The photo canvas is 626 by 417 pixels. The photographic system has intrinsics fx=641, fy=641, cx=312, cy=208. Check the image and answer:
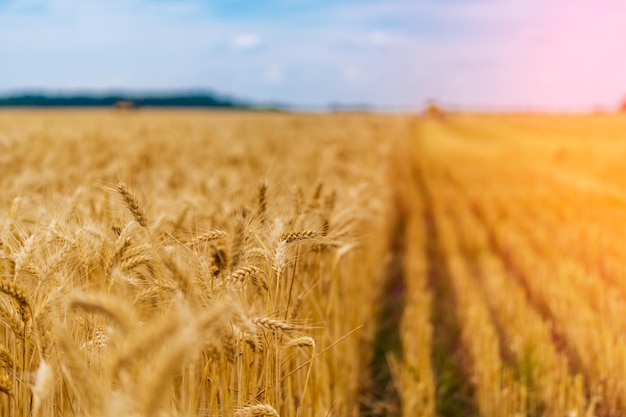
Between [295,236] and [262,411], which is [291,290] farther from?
[262,411]

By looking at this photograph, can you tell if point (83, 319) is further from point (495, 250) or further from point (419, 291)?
point (495, 250)

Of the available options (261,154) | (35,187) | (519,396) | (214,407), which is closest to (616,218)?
(261,154)

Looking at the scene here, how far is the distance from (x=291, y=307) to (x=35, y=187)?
2.88 m

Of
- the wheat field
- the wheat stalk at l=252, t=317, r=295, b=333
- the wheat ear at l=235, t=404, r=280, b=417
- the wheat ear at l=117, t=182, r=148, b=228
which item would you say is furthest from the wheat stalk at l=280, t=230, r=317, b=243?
the wheat ear at l=235, t=404, r=280, b=417

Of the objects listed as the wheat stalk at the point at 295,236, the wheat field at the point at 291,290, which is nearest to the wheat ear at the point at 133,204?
the wheat field at the point at 291,290

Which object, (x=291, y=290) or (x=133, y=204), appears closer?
(x=133, y=204)

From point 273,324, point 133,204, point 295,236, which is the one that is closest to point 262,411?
point 273,324

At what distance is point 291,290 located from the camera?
8.07 feet

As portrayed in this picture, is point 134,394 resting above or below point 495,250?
above

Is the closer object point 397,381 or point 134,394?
point 134,394

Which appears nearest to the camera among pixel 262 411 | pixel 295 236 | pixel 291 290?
pixel 262 411

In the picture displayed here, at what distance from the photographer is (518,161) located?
61.0ft

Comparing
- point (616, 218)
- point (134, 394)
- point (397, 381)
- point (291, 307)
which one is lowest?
point (397, 381)

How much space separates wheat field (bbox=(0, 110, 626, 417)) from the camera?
5.64 feet
